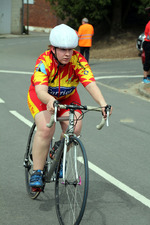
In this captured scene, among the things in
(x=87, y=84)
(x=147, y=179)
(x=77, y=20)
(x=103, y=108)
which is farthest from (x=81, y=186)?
(x=77, y=20)

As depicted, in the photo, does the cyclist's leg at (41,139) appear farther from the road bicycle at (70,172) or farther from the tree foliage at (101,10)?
the tree foliage at (101,10)

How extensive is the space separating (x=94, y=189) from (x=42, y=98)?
163 centimetres

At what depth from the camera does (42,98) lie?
465 centimetres

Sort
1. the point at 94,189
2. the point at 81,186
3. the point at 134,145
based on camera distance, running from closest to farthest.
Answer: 1. the point at 81,186
2. the point at 94,189
3. the point at 134,145

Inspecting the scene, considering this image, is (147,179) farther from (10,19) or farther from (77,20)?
(10,19)

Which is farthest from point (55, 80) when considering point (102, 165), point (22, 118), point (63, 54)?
point (22, 118)

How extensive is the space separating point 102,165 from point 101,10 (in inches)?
883

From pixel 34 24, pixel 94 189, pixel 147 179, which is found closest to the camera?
pixel 94 189

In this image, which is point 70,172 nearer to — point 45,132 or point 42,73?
point 45,132

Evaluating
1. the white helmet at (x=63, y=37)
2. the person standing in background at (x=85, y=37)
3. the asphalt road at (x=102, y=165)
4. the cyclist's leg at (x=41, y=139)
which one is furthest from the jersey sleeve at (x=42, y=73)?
the person standing in background at (x=85, y=37)

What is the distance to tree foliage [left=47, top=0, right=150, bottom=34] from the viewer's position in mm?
27938

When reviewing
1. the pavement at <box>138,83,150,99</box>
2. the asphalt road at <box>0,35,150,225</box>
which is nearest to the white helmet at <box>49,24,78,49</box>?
the asphalt road at <box>0,35,150,225</box>

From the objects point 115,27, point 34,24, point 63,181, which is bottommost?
point 34,24

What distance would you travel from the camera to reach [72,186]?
461cm
